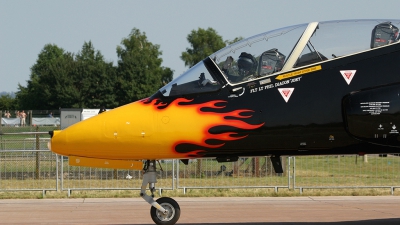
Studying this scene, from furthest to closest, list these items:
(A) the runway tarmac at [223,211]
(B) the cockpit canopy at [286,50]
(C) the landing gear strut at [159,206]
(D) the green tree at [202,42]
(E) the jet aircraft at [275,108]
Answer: (D) the green tree at [202,42] < (A) the runway tarmac at [223,211] < (C) the landing gear strut at [159,206] < (B) the cockpit canopy at [286,50] < (E) the jet aircraft at [275,108]

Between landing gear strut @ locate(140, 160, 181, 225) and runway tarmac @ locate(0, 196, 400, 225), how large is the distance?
1816 mm

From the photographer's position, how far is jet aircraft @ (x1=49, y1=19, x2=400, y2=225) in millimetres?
9484

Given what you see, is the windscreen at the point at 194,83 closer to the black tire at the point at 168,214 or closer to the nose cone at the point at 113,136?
the nose cone at the point at 113,136

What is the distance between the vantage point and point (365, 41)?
382 inches

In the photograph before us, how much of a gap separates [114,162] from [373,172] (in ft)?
28.2

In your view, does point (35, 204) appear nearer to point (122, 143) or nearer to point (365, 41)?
point (122, 143)

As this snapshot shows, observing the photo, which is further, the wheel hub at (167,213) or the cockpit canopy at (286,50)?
the wheel hub at (167,213)

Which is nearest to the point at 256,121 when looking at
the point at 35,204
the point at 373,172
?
the point at 35,204

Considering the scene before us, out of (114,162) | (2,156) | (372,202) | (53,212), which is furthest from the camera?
(2,156)

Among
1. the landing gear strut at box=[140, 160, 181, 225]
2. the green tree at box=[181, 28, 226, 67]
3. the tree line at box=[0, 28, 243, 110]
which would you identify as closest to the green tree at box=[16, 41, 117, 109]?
the tree line at box=[0, 28, 243, 110]

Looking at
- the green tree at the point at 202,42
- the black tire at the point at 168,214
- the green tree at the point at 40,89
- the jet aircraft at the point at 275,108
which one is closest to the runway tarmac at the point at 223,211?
the black tire at the point at 168,214

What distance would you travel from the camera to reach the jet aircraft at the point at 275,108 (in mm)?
9484

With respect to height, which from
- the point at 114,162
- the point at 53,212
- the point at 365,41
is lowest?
the point at 53,212

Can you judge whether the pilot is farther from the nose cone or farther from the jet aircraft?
the nose cone
